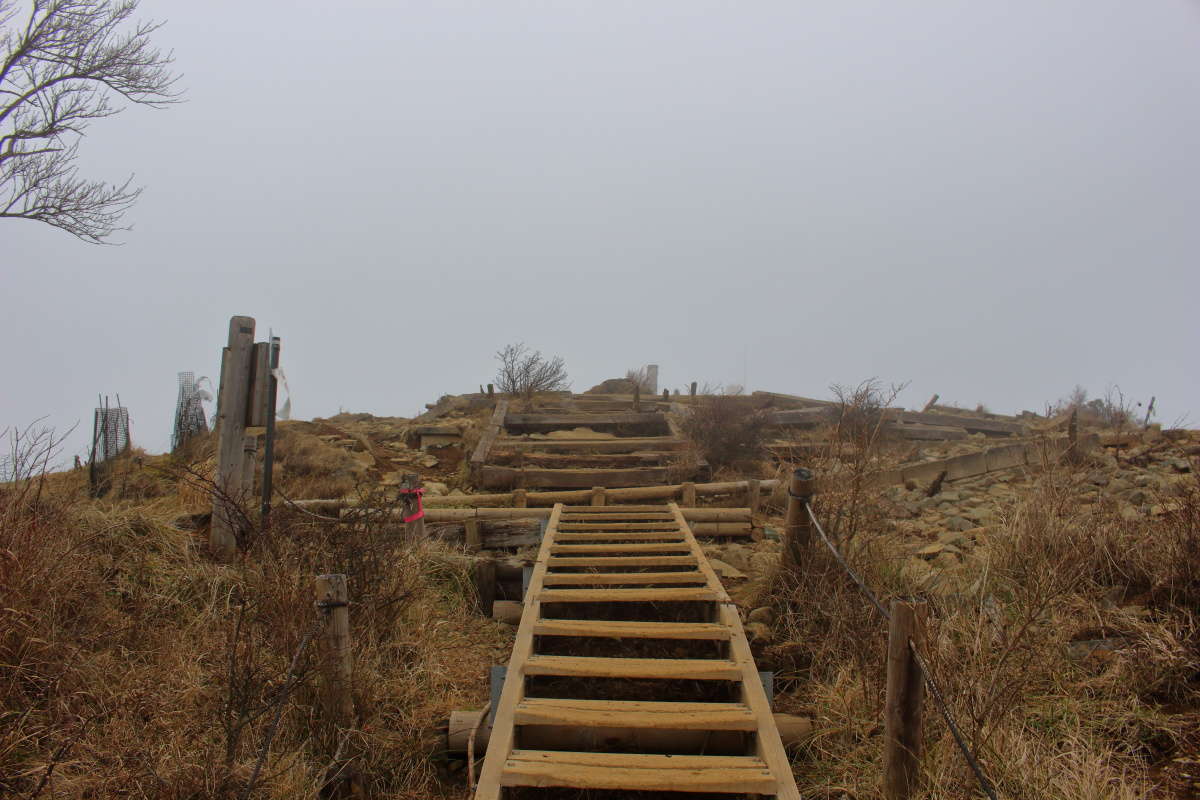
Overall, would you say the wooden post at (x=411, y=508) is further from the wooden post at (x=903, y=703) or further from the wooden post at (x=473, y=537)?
the wooden post at (x=903, y=703)

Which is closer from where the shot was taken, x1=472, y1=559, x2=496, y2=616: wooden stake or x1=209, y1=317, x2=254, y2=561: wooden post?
x1=209, y1=317, x2=254, y2=561: wooden post

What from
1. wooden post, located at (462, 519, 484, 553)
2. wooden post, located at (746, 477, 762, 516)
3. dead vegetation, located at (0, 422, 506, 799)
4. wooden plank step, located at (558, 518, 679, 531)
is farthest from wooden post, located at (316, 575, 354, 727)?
wooden post, located at (746, 477, 762, 516)

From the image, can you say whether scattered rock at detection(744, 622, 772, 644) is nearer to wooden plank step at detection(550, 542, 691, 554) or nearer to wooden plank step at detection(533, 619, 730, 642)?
wooden plank step at detection(533, 619, 730, 642)

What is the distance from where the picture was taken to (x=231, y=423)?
6004 millimetres

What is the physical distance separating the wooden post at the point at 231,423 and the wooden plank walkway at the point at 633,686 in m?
2.64

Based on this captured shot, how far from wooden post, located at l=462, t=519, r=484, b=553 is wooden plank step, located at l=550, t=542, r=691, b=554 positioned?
3.89 feet

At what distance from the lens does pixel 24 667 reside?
3.75 metres

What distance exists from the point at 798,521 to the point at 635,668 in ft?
5.69

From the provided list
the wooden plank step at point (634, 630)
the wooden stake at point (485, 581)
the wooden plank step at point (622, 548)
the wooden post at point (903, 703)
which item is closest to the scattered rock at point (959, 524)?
the wooden plank step at point (622, 548)

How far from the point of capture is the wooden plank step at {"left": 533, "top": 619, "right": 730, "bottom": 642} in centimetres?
468

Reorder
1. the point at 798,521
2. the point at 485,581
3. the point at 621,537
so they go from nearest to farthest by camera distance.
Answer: the point at 798,521 < the point at 485,581 < the point at 621,537

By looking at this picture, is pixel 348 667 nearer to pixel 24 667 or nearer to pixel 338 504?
pixel 24 667

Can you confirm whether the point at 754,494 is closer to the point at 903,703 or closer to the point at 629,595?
the point at 629,595

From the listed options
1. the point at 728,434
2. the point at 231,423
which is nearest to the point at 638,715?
the point at 231,423
